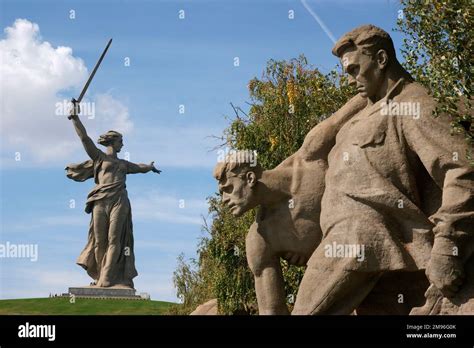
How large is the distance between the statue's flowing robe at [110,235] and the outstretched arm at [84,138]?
0.29 metres

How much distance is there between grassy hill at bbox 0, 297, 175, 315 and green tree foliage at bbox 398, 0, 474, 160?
76.8 feet

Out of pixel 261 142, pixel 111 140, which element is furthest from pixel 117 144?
pixel 261 142

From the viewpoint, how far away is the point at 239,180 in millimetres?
10297

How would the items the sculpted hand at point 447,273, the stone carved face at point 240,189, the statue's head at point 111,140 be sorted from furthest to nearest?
the statue's head at point 111,140 → the stone carved face at point 240,189 → the sculpted hand at point 447,273

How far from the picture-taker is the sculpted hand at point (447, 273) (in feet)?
29.0

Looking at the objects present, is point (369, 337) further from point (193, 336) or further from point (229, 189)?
point (229, 189)

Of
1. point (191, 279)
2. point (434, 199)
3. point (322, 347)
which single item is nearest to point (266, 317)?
point (322, 347)

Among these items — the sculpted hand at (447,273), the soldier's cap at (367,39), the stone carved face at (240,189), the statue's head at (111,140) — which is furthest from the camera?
the statue's head at (111,140)

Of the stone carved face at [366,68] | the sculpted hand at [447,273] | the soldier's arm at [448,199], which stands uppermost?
the stone carved face at [366,68]

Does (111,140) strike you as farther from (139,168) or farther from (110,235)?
(110,235)

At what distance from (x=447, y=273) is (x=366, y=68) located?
2305 mm

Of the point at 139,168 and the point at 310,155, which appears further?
the point at 139,168

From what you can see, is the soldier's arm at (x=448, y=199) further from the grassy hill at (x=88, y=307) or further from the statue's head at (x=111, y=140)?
the statue's head at (x=111, y=140)

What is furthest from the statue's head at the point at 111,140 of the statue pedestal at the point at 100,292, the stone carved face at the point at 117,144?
the statue pedestal at the point at 100,292
